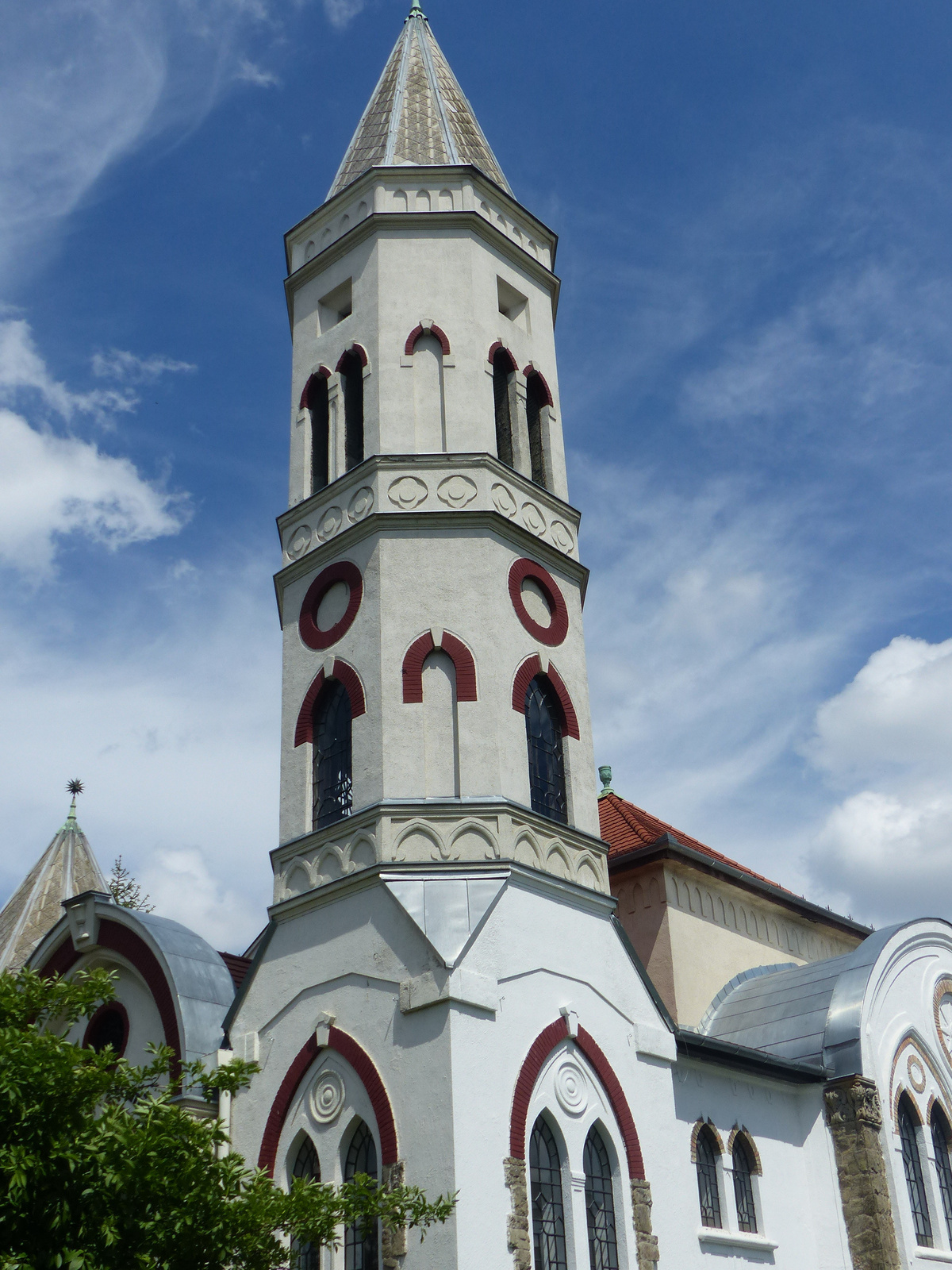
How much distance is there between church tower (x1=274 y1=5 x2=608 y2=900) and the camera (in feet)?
55.2

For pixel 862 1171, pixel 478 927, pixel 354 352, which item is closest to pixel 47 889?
pixel 354 352

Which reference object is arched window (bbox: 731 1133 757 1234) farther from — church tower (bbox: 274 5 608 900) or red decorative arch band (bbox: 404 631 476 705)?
red decorative arch band (bbox: 404 631 476 705)

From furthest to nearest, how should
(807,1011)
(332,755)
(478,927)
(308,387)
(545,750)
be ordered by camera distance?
(308,387)
(807,1011)
(545,750)
(332,755)
(478,927)

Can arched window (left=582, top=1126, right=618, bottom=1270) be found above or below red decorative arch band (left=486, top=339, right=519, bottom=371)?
below

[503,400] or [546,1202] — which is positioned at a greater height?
[503,400]

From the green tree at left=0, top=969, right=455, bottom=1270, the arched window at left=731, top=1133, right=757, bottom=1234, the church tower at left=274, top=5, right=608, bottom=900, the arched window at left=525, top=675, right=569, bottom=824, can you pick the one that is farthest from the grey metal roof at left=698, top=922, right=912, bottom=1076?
the green tree at left=0, top=969, right=455, bottom=1270

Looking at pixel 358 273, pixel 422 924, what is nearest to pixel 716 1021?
pixel 422 924

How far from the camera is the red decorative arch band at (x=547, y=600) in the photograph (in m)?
18.4

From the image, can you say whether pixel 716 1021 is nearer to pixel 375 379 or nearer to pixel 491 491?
pixel 491 491

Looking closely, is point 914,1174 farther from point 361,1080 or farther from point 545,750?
point 361,1080

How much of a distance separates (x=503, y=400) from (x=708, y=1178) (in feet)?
36.6

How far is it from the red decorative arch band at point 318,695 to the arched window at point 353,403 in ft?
11.3

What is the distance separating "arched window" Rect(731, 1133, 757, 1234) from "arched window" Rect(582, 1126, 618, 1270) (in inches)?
116

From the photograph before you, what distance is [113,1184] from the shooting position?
34.9ft
